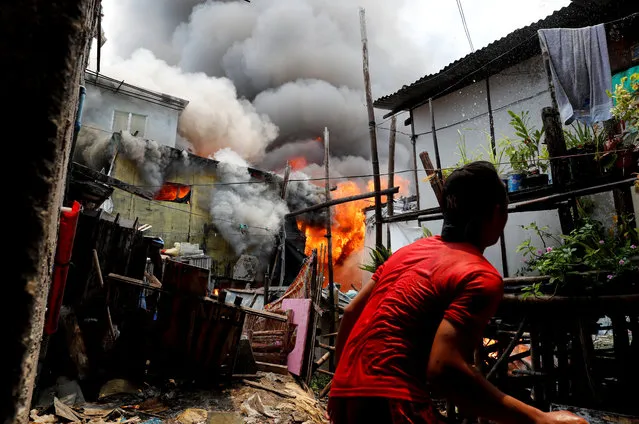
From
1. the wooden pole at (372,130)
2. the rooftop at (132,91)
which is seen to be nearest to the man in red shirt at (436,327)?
the wooden pole at (372,130)

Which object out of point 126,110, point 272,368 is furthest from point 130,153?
point 272,368

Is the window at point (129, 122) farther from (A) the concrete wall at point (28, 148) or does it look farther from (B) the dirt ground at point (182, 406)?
(A) the concrete wall at point (28, 148)

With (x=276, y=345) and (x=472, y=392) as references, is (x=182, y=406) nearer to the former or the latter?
(x=276, y=345)

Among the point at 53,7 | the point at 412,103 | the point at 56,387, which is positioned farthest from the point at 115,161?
the point at 53,7

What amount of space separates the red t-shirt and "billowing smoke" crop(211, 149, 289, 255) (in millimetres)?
24838

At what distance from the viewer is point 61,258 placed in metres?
4.12

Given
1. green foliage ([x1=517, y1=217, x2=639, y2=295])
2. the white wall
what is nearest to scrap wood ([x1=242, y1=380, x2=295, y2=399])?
green foliage ([x1=517, y1=217, x2=639, y2=295])

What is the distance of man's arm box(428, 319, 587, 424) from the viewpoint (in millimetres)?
1302

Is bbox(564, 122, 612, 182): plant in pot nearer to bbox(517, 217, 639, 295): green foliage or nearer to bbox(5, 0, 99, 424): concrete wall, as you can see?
bbox(517, 217, 639, 295): green foliage

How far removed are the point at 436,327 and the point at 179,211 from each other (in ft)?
83.8

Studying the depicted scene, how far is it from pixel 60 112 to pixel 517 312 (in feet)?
20.1

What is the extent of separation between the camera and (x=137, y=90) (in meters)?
25.8

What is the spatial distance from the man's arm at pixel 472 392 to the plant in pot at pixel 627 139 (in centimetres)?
588

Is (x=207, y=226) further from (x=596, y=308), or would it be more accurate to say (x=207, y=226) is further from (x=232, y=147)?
(x=596, y=308)
